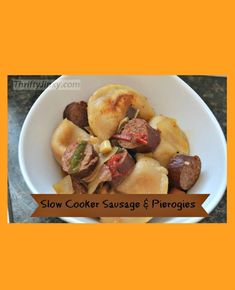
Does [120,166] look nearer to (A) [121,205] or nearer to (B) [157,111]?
(A) [121,205]

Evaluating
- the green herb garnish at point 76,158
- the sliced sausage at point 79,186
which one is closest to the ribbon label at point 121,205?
the sliced sausage at point 79,186

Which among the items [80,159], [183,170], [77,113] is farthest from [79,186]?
[183,170]

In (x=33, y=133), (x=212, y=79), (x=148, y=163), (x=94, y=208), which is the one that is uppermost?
(x=212, y=79)

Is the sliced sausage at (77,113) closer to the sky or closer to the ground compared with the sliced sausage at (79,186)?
closer to the sky

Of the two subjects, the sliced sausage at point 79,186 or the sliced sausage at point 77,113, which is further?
the sliced sausage at point 77,113

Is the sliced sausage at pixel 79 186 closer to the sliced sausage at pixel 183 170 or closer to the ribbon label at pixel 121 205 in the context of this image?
the ribbon label at pixel 121 205

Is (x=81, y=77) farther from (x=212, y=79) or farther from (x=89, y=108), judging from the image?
(x=212, y=79)

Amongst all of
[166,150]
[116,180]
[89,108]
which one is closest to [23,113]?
[89,108]

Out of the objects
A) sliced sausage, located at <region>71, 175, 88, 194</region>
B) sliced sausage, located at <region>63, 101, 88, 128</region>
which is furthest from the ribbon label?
sliced sausage, located at <region>63, 101, 88, 128</region>
